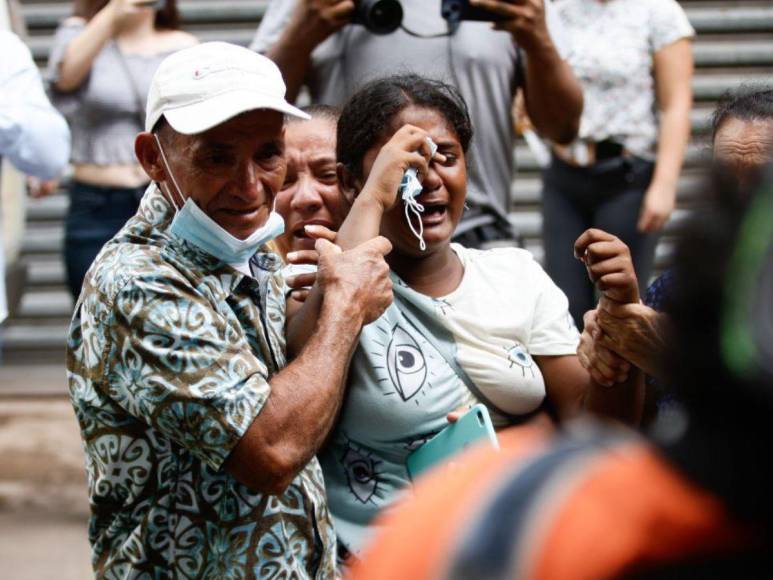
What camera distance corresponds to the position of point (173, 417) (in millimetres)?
2137

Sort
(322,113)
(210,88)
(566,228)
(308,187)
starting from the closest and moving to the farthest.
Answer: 1. (210,88)
2. (308,187)
3. (322,113)
4. (566,228)

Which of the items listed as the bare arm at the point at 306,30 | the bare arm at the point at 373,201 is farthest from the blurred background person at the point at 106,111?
the bare arm at the point at 373,201

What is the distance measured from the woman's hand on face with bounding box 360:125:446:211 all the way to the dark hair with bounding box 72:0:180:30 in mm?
2755

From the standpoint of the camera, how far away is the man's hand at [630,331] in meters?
2.34

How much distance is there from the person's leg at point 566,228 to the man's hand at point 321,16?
1.45 meters

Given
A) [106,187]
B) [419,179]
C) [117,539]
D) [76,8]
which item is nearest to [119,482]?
[117,539]

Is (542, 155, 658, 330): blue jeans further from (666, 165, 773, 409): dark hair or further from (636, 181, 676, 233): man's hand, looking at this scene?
(666, 165, 773, 409): dark hair

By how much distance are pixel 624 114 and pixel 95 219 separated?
2040 millimetres

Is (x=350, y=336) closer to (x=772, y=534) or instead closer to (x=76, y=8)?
(x=772, y=534)

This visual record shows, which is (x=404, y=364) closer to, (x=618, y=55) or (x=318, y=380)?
(x=318, y=380)

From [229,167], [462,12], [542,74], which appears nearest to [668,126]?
[542,74]

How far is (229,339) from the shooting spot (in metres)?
2.22

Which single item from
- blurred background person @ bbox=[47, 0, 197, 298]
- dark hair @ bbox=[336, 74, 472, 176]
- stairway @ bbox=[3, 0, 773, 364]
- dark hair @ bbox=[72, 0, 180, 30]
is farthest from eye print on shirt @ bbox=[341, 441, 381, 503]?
stairway @ bbox=[3, 0, 773, 364]

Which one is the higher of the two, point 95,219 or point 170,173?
point 170,173
